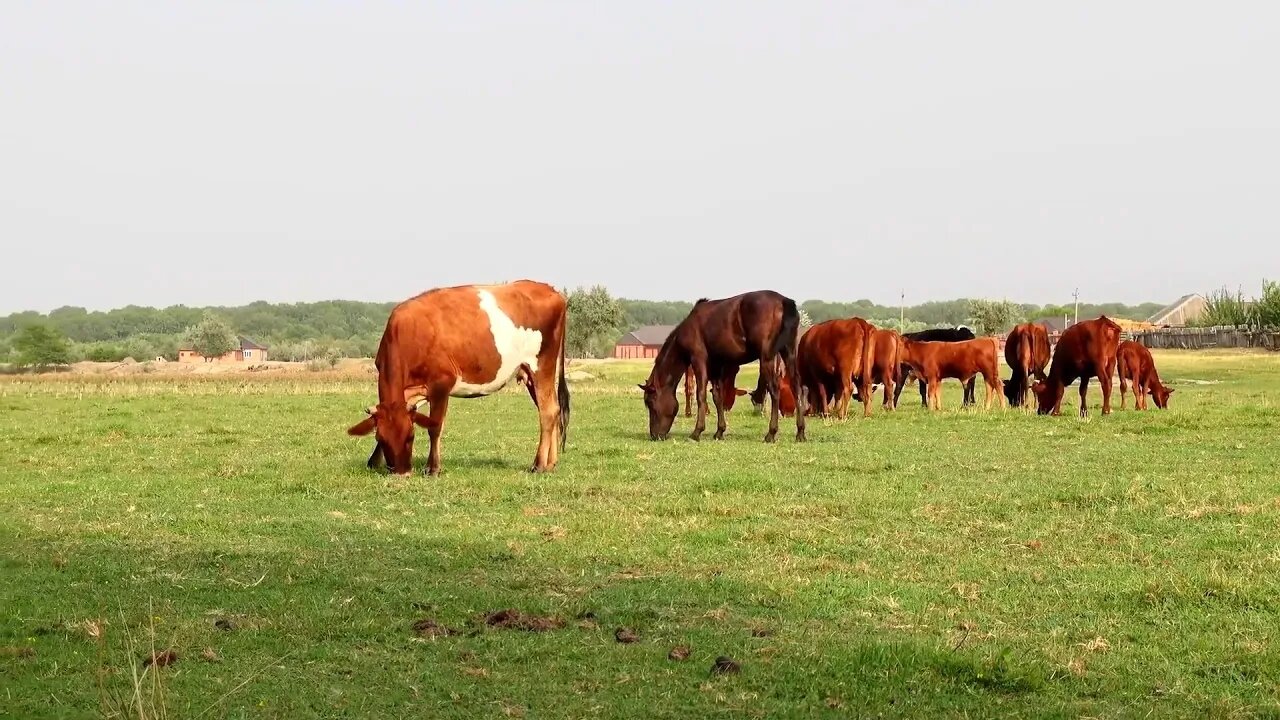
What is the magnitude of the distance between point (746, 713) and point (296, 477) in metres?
8.81

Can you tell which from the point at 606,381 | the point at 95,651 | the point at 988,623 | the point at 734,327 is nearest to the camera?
the point at 95,651

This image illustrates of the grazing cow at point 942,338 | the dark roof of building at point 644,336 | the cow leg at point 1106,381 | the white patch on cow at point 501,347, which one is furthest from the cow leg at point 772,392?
the dark roof of building at point 644,336

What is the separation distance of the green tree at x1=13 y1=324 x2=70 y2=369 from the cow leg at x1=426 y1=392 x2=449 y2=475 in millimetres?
71066

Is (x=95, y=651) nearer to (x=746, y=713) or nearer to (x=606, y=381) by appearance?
(x=746, y=713)

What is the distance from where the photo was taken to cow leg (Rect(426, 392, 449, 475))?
13031 millimetres

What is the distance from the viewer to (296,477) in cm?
1285

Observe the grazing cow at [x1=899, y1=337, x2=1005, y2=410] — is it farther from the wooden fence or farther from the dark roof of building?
the dark roof of building

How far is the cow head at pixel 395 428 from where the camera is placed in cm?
1284

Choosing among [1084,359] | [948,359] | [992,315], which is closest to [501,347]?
[1084,359]

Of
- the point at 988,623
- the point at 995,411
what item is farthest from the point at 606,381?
the point at 988,623

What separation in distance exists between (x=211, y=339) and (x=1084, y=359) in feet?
336

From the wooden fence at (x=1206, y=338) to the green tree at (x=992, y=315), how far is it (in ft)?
81.9

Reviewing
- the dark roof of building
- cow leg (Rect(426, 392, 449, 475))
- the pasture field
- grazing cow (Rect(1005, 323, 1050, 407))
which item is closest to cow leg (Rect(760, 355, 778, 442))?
the pasture field

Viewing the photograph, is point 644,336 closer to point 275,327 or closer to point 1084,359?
point 275,327
